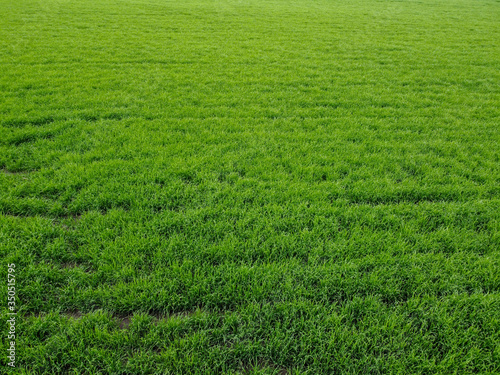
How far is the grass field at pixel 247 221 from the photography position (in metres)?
2.68

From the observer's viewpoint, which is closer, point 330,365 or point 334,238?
point 330,365

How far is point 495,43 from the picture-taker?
48.3ft

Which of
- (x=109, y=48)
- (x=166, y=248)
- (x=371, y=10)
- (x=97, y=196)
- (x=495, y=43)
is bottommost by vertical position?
(x=166, y=248)

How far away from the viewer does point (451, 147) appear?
586cm

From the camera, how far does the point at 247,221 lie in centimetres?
396

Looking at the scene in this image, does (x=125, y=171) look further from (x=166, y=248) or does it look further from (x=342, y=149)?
(x=342, y=149)

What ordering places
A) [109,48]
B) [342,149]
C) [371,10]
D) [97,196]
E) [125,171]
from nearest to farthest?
1. [97,196]
2. [125,171]
3. [342,149]
4. [109,48]
5. [371,10]

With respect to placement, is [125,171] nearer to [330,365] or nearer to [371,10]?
[330,365]

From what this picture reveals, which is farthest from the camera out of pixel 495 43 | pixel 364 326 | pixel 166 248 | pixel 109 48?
pixel 495 43

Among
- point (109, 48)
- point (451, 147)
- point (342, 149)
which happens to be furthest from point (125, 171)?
point (109, 48)

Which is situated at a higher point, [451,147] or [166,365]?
[451,147]

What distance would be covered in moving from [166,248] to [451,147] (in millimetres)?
Result: 5679

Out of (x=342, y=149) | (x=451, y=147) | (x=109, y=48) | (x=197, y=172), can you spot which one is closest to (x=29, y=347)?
(x=197, y=172)

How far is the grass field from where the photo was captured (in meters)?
2.68
